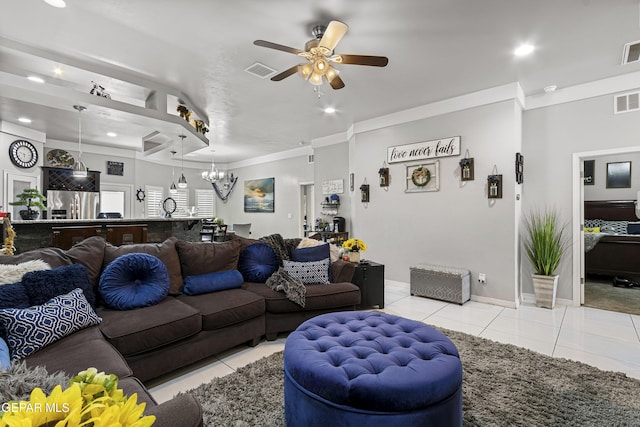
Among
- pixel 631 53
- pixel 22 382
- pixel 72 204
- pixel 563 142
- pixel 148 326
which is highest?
pixel 631 53

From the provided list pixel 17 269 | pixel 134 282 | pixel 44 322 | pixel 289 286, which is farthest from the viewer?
pixel 289 286

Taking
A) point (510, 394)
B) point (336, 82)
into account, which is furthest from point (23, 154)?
point (510, 394)

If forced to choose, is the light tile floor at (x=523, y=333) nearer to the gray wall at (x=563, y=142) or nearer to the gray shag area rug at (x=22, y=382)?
the gray wall at (x=563, y=142)

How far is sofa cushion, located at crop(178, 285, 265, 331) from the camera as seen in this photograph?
8.27 feet

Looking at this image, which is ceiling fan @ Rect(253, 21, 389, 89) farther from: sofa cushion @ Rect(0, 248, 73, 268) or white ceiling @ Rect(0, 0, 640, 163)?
sofa cushion @ Rect(0, 248, 73, 268)

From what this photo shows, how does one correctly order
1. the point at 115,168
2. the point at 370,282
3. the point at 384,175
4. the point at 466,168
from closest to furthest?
the point at 370,282 → the point at 466,168 → the point at 384,175 → the point at 115,168

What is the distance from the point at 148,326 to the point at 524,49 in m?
4.22

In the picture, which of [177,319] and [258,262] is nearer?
[177,319]

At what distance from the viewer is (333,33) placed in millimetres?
2428

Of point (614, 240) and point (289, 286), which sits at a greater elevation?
point (614, 240)

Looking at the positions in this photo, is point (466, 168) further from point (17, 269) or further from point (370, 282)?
point (17, 269)

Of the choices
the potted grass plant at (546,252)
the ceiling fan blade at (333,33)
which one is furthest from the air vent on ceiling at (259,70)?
the potted grass plant at (546,252)

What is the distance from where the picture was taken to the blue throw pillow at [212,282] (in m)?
2.86

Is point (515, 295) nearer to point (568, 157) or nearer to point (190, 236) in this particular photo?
point (568, 157)
